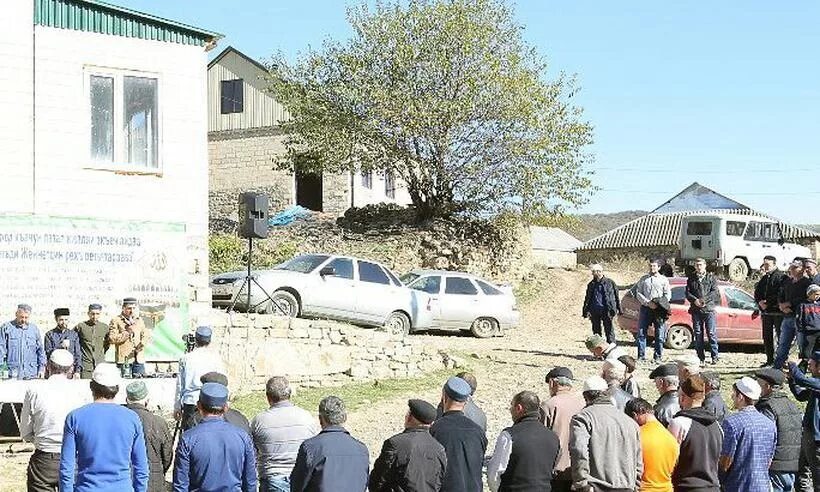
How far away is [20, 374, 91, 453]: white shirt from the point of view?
7969 millimetres

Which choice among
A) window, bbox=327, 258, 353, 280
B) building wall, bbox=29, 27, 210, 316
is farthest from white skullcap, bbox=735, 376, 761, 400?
window, bbox=327, 258, 353, 280

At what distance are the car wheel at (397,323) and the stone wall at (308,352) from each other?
190 centimetres

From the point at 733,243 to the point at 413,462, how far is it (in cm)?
2887

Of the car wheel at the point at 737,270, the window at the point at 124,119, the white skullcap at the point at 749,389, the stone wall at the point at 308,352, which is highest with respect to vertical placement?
the window at the point at 124,119

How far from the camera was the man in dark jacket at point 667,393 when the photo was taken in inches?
319

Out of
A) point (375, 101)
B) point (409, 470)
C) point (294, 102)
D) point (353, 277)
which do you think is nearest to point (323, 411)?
point (409, 470)

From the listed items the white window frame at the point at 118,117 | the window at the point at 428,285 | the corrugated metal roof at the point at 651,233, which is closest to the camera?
the white window frame at the point at 118,117

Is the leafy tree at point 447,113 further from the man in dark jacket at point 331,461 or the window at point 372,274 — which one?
the man in dark jacket at point 331,461

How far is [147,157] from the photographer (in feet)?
54.0

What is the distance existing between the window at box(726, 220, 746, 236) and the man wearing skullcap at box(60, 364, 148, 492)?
2917 cm

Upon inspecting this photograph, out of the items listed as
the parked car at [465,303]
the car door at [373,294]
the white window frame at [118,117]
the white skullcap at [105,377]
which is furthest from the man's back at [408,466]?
the parked car at [465,303]

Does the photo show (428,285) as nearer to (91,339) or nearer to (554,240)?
(91,339)

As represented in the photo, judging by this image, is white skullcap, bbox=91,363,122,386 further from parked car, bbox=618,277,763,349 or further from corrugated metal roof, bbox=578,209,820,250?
corrugated metal roof, bbox=578,209,820,250

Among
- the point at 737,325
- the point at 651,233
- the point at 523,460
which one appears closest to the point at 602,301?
the point at 737,325
